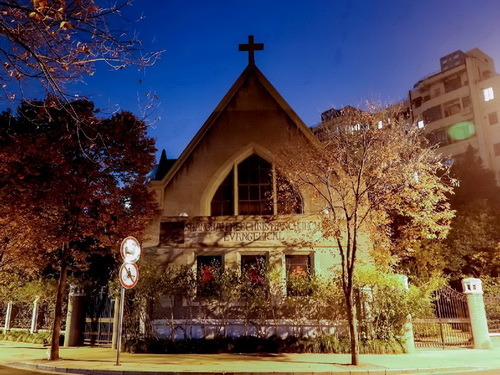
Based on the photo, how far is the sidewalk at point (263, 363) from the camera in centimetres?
1018

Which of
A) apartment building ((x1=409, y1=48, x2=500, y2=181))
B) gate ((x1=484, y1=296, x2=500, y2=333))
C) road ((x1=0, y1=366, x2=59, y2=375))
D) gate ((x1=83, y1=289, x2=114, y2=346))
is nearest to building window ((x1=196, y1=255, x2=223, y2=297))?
gate ((x1=83, y1=289, x2=114, y2=346))

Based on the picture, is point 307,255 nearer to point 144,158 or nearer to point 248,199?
point 248,199

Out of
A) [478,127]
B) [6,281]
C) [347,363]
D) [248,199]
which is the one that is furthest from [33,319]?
[478,127]

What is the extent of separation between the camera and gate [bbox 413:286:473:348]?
14.9 meters

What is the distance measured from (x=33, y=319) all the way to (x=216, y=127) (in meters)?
12.7

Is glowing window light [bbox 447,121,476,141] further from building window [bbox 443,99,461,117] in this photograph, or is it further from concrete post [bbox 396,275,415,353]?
concrete post [bbox 396,275,415,353]

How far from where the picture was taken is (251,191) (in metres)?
19.1

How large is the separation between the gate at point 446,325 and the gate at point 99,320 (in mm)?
11873

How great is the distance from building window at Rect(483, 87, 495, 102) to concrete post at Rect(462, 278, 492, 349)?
1315 inches

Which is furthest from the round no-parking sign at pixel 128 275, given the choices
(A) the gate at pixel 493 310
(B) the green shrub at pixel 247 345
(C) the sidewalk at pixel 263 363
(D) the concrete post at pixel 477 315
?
(A) the gate at pixel 493 310

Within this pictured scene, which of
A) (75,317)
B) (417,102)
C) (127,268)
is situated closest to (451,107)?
(417,102)

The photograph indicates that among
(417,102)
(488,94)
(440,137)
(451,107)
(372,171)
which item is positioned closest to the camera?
(372,171)

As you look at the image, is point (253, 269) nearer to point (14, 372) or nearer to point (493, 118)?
point (14, 372)

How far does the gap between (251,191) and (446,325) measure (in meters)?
9.49
